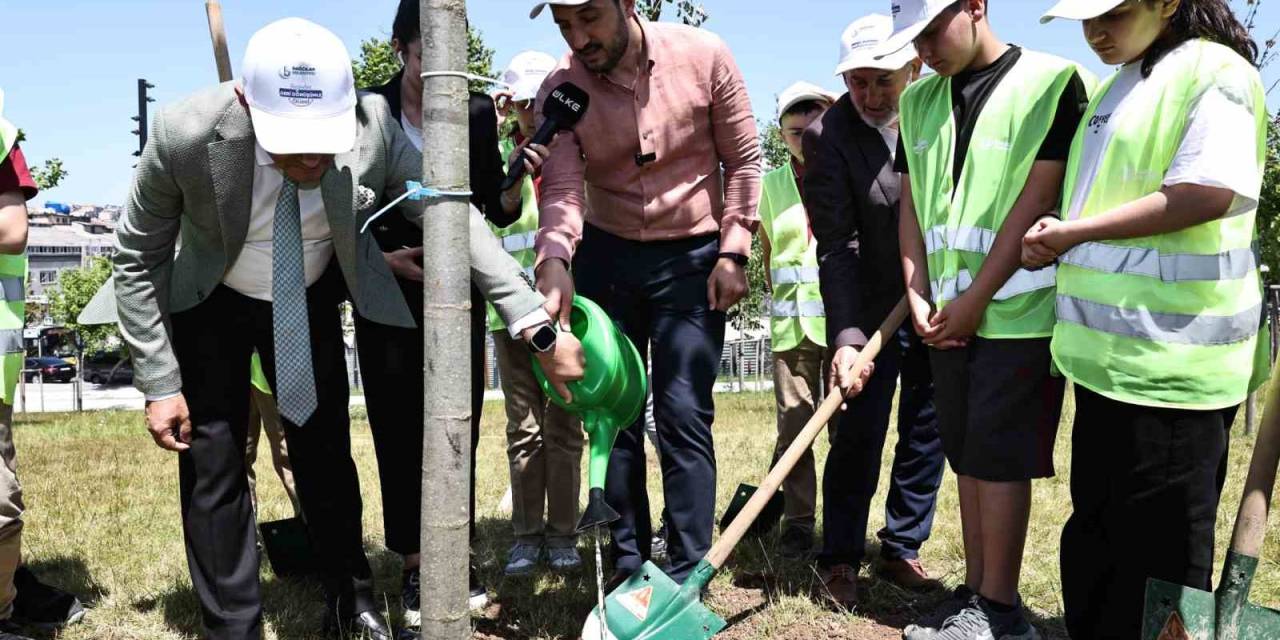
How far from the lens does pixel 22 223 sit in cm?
336

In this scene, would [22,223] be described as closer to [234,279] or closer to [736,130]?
[234,279]

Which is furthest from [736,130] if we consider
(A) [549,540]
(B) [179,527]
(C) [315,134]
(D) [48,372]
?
(D) [48,372]

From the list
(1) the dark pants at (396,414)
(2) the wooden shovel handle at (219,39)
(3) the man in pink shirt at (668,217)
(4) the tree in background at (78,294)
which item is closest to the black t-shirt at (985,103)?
(3) the man in pink shirt at (668,217)

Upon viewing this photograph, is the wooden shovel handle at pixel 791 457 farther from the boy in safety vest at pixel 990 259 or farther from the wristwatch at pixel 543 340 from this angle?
the wristwatch at pixel 543 340

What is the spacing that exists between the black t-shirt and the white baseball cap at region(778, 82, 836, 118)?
1.91 m

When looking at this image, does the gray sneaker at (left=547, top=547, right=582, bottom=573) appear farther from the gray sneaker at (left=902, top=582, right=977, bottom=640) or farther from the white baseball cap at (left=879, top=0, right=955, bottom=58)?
the white baseball cap at (left=879, top=0, right=955, bottom=58)

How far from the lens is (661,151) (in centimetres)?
342

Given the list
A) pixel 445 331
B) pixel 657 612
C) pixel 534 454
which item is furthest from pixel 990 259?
pixel 534 454

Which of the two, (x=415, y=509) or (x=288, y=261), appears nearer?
(x=288, y=261)

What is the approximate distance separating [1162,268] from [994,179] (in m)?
0.57

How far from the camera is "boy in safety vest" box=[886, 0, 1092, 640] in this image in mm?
2916

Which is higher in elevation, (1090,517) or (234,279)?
(234,279)

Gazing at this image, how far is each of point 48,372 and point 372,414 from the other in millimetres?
46537

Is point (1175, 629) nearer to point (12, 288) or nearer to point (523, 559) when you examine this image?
point (523, 559)
